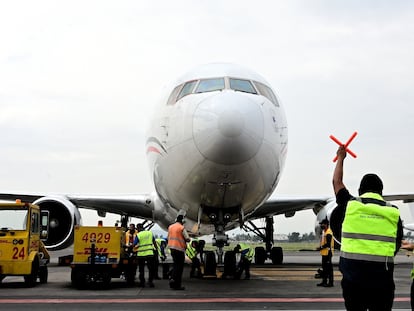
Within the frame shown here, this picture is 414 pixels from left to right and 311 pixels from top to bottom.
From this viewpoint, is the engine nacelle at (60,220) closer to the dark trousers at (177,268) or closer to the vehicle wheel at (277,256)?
the dark trousers at (177,268)

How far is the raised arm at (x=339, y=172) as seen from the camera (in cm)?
457

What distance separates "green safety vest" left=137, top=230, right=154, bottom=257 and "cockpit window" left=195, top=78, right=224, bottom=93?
9.97ft

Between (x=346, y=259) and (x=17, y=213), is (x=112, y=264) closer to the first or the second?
(x=17, y=213)

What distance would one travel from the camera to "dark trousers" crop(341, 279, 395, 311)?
418cm

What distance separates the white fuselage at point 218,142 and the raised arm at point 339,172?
4713 mm

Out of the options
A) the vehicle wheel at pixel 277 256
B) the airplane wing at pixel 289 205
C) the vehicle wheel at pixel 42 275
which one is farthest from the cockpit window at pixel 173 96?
the vehicle wheel at pixel 277 256

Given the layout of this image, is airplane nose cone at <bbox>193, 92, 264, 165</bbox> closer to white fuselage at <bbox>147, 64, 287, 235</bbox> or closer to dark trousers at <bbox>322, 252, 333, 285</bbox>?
white fuselage at <bbox>147, 64, 287, 235</bbox>

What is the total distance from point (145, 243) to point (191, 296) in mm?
2880

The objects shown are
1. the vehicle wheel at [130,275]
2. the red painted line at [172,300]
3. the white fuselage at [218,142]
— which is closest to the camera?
the red painted line at [172,300]

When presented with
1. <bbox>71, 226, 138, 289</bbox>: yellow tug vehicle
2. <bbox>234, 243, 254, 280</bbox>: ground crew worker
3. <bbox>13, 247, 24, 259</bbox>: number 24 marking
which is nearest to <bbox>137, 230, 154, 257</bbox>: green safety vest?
<bbox>71, 226, 138, 289</bbox>: yellow tug vehicle

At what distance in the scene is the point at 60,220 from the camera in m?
16.0

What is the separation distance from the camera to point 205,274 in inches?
494

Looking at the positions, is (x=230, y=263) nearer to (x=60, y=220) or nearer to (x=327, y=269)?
(x=327, y=269)

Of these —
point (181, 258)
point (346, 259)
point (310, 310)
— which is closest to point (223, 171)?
point (181, 258)
